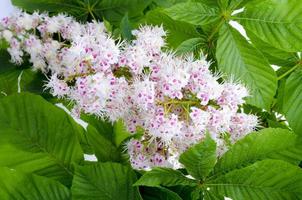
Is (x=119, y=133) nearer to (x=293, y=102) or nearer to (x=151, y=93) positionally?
(x=151, y=93)

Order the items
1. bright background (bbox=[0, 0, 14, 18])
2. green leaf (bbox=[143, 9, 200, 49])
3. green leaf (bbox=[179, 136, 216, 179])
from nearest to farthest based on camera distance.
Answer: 1. green leaf (bbox=[179, 136, 216, 179])
2. green leaf (bbox=[143, 9, 200, 49])
3. bright background (bbox=[0, 0, 14, 18])

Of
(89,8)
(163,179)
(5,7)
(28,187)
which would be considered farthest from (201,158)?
(5,7)

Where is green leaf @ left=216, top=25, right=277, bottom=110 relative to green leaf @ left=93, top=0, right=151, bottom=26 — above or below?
below

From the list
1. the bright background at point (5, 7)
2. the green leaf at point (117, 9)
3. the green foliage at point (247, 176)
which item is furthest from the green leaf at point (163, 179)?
the bright background at point (5, 7)

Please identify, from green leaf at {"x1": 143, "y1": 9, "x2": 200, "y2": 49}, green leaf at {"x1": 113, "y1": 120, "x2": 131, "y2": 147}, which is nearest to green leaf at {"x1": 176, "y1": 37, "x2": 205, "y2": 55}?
green leaf at {"x1": 143, "y1": 9, "x2": 200, "y2": 49}

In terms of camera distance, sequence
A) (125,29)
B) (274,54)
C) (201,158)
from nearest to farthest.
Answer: (201,158) < (125,29) < (274,54)

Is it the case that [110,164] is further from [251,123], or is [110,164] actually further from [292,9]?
[292,9]

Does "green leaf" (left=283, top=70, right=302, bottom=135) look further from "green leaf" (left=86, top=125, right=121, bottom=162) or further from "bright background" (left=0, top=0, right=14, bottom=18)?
"bright background" (left=0, top=0, right=14, bottom=18)
